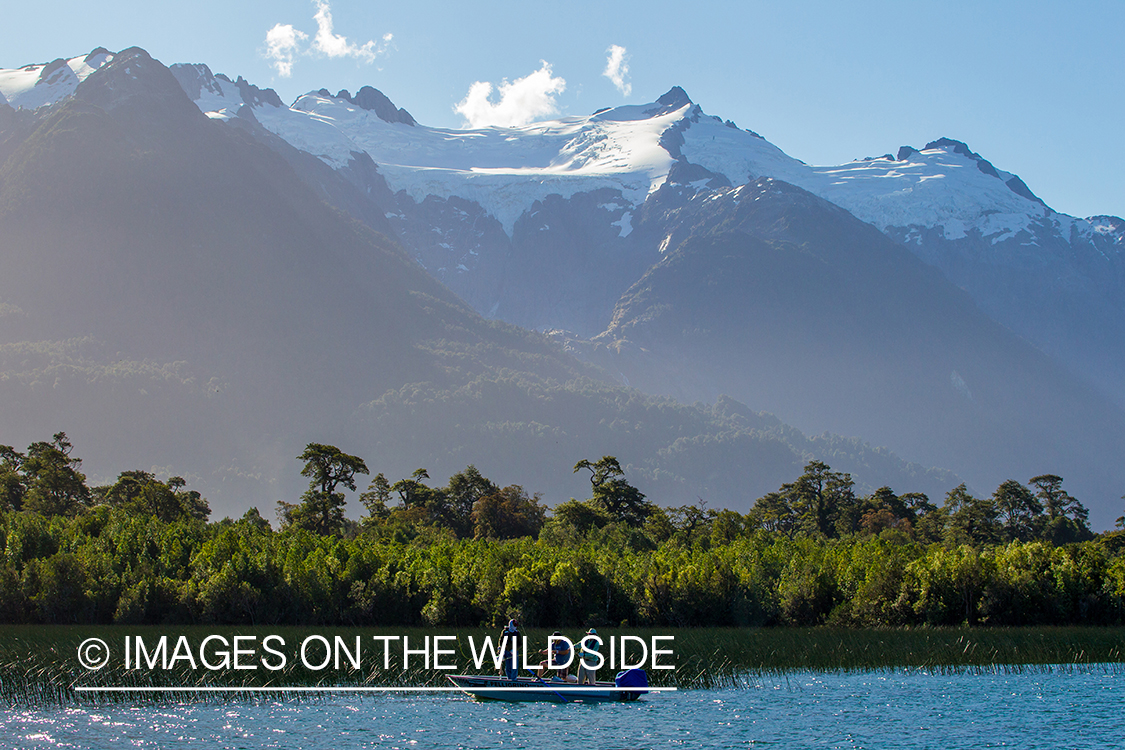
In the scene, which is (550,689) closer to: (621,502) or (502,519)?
(502,519)

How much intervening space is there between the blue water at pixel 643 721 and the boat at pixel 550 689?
56 cm

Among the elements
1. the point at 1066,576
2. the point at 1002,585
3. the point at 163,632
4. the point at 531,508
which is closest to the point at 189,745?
the point at 163,632

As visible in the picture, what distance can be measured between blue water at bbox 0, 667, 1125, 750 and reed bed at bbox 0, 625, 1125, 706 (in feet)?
8.61

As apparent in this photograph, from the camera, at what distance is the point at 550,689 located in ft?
169

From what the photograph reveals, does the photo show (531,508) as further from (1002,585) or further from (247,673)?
(247,673)

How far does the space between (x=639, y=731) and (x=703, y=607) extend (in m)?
39.7

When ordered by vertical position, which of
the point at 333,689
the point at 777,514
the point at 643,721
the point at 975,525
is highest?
the point at 777,514

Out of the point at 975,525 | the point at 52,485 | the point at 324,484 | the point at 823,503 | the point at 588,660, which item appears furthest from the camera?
the point at 823,503

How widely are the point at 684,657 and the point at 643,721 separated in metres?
13.8

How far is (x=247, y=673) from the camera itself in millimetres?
54406

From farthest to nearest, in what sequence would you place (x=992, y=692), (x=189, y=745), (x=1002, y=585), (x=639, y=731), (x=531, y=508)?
(x=531, y=508) → (x=1002, y=585) → (x=992, y=692) → (x=639, y=731) → (x=189, y=745)

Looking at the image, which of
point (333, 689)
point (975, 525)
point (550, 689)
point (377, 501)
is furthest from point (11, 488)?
point (975, 525)

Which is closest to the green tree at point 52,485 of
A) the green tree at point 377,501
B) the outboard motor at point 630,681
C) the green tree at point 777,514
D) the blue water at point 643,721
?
the green tree at point 377,501

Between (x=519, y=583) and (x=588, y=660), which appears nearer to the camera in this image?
(x=588, y=660)
